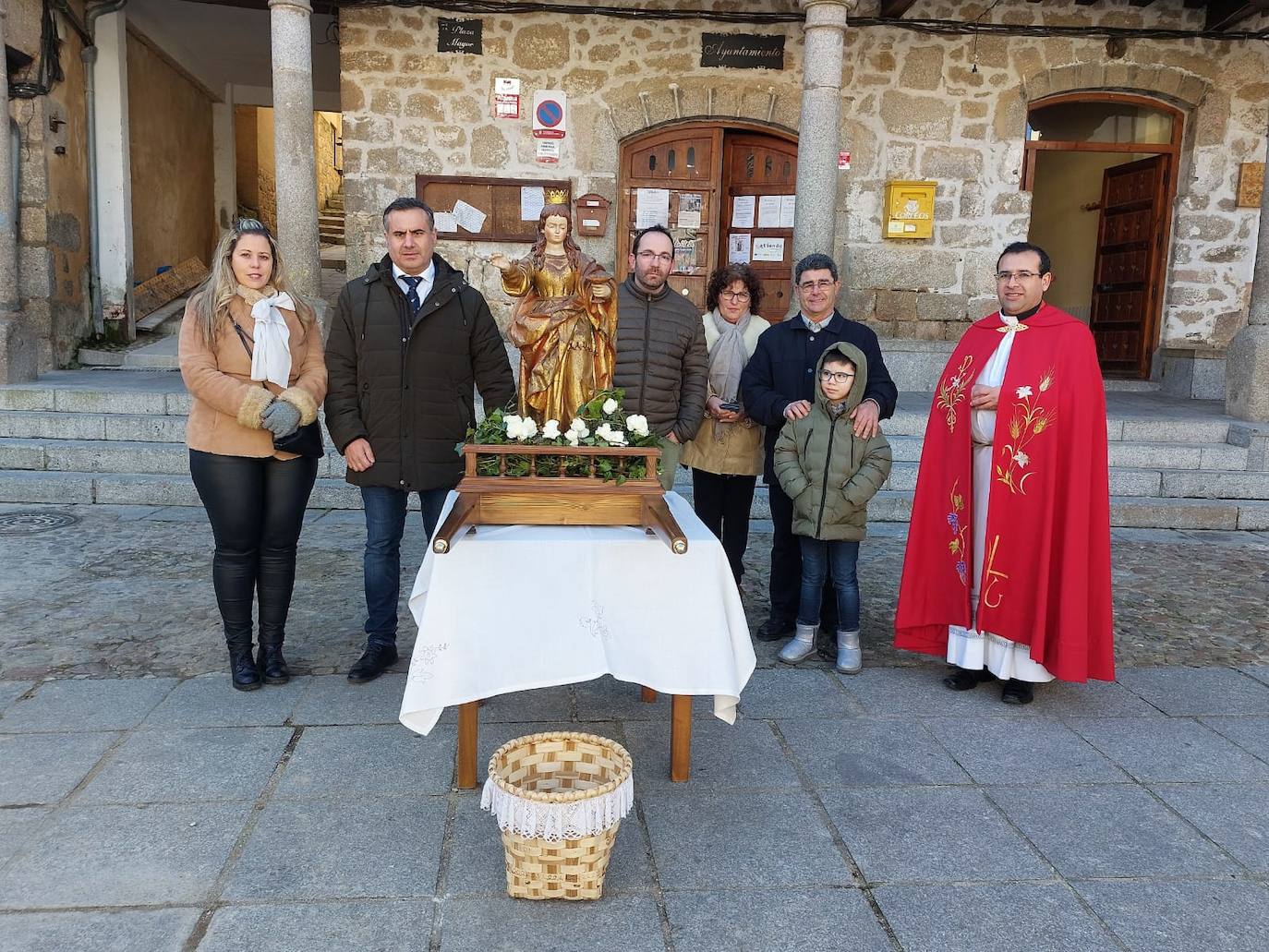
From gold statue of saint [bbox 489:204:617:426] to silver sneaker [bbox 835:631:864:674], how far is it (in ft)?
5.12

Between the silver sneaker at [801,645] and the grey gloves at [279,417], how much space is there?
211 cm

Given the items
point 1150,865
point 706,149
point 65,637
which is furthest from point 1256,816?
point 706,149

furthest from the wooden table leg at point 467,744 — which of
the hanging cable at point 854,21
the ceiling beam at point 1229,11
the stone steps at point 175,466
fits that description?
the ceiling beam at point 1229,11

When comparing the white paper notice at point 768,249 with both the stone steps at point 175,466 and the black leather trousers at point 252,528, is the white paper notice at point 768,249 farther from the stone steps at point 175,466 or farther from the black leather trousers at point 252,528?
the black leather trousers at point 252,528

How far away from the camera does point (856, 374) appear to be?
12.0 feet

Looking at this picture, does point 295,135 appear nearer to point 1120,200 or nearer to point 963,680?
point 963,680

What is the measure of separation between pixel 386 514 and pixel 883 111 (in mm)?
7230

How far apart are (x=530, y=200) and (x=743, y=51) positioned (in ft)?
7.93

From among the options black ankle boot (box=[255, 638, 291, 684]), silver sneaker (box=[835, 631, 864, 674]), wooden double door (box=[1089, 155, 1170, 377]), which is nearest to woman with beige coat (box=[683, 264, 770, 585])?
silver sneaker (box=[835, 631, 864, 674])

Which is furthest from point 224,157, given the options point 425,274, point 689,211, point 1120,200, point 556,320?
point 556,320

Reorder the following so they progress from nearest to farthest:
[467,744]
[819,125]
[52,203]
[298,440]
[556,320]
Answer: [467,744]
[556,320]
[298,440]
[819,125]
[52,203]

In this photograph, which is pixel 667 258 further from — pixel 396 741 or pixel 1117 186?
pixel 1117 186

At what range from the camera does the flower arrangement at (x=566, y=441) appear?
2.76 meters

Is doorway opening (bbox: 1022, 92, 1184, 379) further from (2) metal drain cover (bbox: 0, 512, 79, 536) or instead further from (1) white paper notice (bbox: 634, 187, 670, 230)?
(2) metal drain cover (bbox: 0, 512, 79, 536)
